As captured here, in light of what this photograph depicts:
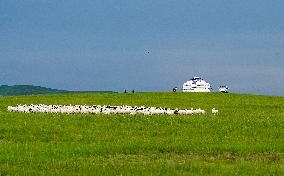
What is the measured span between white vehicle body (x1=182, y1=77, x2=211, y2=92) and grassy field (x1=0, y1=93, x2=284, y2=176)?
64.2m

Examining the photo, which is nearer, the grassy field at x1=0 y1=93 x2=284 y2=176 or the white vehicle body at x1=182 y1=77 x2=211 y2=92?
the grassy field at x1=0 y1=93 x2=284 y2=176

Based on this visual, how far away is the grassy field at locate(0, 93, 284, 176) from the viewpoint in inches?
754

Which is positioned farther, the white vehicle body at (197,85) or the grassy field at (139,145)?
the white vehicle body at (197,85)

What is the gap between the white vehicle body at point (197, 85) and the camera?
101 metres

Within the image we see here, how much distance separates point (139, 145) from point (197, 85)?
7730 cm

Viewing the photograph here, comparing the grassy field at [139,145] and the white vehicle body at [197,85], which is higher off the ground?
the white vehicle body at [197,85]

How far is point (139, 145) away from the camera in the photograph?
24734mm

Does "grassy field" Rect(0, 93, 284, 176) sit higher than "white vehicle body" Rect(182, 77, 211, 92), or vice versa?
"white vehicle body" Rect(182, 77, 211, 92)

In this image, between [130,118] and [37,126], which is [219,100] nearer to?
[130,118]

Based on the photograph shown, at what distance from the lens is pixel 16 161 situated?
20891mm

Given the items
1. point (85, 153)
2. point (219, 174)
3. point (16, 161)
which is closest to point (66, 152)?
point (85, 153)

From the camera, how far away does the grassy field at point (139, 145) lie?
62.8ft

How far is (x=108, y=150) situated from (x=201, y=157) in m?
3.67

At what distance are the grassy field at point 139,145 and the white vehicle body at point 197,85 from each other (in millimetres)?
64207
